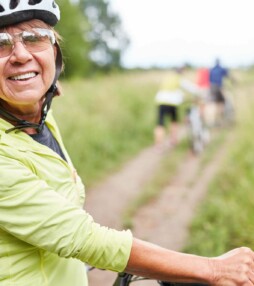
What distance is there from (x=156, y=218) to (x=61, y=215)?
195 inches

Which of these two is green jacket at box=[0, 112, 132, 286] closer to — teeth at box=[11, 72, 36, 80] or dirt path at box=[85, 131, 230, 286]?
teeth at box=[11, 72, 36, 80]

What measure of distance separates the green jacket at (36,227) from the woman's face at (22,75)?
0.48 feet

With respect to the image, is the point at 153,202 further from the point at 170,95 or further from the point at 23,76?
the point at 23,76

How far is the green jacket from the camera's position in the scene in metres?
1.32

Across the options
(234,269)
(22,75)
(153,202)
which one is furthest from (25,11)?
(153,202)

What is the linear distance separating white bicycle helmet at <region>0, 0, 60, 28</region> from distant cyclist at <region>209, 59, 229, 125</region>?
43.1 feet

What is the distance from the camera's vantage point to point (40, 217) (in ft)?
4.32

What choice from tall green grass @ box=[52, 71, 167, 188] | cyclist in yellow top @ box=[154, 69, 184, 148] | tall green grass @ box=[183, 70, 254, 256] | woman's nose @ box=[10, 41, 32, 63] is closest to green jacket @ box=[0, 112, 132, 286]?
woman's nose @ box=[10, 41, 32, 63]

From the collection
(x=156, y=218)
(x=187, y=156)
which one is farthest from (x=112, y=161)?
(x=156, y=218)

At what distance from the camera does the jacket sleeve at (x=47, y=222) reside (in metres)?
1.31

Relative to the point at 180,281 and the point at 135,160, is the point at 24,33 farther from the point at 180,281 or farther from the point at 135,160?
the point at 135,160

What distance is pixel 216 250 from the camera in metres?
4.37

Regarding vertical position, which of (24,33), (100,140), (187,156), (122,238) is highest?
(24,33)

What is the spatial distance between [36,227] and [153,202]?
18.5 feet
